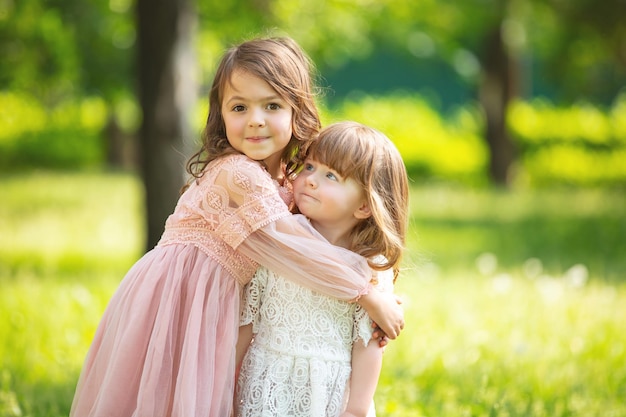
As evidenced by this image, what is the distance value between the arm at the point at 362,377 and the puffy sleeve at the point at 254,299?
396mm

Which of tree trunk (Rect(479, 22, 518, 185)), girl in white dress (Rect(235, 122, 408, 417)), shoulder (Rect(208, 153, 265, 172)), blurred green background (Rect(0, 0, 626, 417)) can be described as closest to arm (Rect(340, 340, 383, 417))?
girl in white dress (Rect(235, 122, 408, 417))

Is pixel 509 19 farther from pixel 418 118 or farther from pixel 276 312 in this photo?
pixel 276 312

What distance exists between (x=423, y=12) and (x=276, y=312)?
11214 millimetres

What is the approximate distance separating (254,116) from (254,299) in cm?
69

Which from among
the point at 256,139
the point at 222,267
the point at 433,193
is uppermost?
the point at 256,139

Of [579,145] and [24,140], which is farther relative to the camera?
[24,140]

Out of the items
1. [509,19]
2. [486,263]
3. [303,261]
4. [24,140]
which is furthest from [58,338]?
[24,140]

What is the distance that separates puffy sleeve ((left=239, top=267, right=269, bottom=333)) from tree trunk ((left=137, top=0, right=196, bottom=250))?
11.2ft

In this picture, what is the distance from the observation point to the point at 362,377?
3203 millimetres

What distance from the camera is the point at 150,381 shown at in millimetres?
3201

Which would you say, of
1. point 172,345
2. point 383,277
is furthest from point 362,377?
point 172,345

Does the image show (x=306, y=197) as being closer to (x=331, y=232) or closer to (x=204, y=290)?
(x=331, y=232)

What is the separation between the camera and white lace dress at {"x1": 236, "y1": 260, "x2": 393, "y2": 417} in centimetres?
320

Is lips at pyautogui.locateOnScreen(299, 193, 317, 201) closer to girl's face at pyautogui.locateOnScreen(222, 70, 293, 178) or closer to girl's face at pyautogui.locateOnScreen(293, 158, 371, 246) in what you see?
girl's face at pyautogui.locateOnScreen(293, 158, 371, 246)
